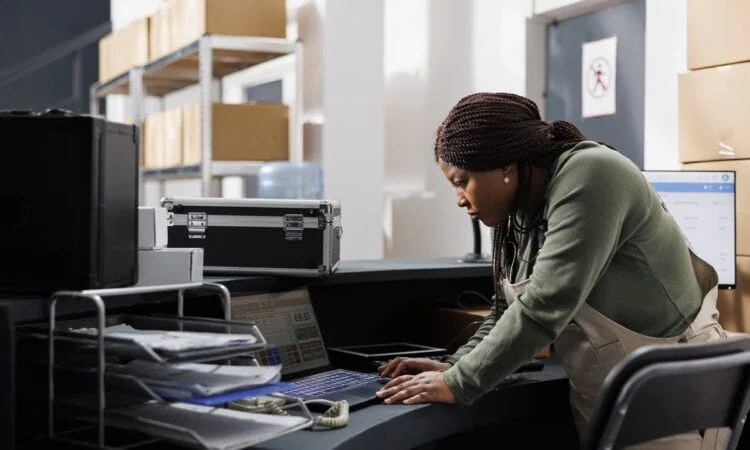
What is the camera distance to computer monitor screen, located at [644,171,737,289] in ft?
7.82

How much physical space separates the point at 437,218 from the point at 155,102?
2.77 meters

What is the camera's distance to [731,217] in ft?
7.84

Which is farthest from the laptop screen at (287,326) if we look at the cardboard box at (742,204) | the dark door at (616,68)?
the dark door at (616,68)

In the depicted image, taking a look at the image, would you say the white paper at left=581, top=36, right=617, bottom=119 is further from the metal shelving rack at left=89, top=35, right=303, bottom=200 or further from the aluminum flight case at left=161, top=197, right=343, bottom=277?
the aluminum flight case at left=161, top=197, right=343, bottom=277

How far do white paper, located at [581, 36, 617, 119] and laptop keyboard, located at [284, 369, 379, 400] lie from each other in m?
2.06

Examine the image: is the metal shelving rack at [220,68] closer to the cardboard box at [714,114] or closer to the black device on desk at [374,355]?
the cardboard box at [714,114]

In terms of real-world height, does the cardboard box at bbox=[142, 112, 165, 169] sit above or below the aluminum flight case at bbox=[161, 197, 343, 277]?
above

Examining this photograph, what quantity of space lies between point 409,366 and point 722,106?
4.15 ft

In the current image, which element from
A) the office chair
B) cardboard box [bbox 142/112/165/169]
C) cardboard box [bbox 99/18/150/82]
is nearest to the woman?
the office chair

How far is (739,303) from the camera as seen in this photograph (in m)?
2.37

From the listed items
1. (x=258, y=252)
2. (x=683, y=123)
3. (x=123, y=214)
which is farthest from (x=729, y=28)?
(x=123, y=214)

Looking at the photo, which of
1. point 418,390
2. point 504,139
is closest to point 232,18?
point 504,139

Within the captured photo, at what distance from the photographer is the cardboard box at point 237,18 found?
158 inches

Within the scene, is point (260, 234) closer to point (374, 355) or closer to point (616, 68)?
point (374, 355)
